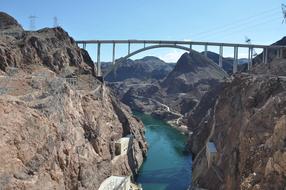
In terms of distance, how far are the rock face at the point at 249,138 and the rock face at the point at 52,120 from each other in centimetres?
1046

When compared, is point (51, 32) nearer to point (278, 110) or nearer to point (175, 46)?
point (175, 46)

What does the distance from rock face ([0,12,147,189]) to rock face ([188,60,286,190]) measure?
1046 cm

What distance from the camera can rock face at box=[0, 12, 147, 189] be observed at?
26.9 metres

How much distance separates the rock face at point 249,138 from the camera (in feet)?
70.4

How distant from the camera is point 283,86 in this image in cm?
3303

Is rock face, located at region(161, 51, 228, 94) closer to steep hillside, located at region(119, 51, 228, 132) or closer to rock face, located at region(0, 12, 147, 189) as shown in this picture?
steep hillside, located at region(119, 51, 228, 132)

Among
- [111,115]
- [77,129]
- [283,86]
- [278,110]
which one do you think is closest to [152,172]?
[111,115]

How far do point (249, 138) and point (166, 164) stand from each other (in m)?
29.1

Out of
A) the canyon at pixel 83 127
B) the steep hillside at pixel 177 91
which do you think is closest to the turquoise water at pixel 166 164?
the canyon at pixel 83 127

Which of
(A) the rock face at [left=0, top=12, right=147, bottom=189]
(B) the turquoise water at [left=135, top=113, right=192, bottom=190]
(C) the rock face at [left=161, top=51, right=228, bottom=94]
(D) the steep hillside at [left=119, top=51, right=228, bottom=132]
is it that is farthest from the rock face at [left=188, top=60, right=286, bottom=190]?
(C) the rock face at [left=161, top=51, right=228, bottom=94]

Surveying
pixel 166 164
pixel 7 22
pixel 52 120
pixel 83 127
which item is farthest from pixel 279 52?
pixel 52 120

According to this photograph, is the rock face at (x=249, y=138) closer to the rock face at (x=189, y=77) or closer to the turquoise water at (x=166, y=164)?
the turquoise water at (x=166, y=164)

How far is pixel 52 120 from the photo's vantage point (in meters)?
31.2

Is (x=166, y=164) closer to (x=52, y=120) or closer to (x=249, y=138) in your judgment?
(x=52, y=120)
